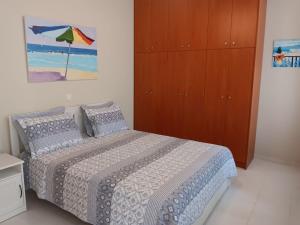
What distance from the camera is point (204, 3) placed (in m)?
3.42

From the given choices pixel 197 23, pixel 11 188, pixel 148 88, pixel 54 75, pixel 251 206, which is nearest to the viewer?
pixel 11 188

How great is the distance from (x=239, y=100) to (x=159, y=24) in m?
1.68

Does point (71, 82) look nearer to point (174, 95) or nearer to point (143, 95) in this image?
point (143, 95)

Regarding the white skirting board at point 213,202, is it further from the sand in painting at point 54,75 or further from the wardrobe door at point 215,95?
the sand in painting at point 54,75

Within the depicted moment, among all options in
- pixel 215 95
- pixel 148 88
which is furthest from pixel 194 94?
pixel 148 88

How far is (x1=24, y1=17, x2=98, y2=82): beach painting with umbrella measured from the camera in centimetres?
273

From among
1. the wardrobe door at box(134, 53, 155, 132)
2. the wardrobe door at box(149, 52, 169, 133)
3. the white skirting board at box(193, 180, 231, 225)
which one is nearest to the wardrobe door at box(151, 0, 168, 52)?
the wardrobe door at box(149, 52, 169, 133)

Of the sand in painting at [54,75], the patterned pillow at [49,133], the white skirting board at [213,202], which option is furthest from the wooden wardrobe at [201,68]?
the patterned pillow at [49,133]

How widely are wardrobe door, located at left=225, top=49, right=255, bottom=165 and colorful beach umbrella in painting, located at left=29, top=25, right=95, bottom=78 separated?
1972mm

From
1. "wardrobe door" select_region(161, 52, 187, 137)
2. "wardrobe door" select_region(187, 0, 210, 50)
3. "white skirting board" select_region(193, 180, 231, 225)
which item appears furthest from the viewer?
"wardrobe door" select_region(161, 52, 187, 137)

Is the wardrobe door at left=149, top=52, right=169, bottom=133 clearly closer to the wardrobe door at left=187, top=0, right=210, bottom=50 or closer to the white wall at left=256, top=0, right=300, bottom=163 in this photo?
the wardrobe door at left=187, top=0, right=210, bottom=50

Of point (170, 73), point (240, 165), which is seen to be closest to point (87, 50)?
point (170, 73)

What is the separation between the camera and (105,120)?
3189 mm

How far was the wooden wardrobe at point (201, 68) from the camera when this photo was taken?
322 centimetres
